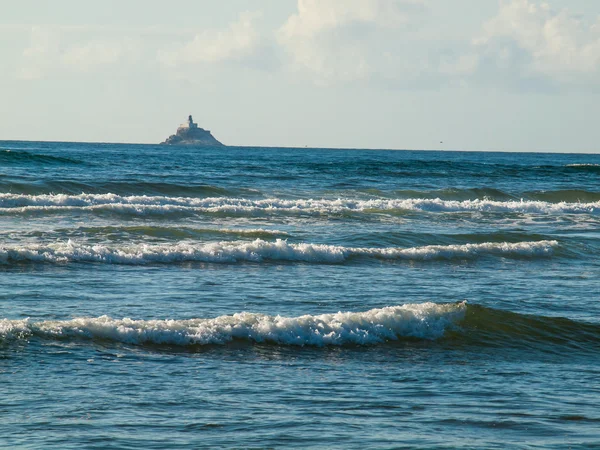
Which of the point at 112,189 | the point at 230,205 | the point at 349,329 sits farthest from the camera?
the point at 112,189

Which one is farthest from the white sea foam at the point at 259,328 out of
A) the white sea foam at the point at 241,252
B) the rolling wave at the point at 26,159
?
the rolling wave at the point at 26,159

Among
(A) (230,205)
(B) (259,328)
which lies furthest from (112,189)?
(B) (259,328)

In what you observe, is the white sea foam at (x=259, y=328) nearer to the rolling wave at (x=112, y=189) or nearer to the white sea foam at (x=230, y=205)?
the white sea foam at (x=230, y=205)

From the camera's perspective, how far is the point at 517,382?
8.22 metres

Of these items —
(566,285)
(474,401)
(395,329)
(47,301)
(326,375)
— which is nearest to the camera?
(474,401)

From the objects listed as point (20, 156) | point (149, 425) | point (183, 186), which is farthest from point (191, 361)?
point (20, 156)

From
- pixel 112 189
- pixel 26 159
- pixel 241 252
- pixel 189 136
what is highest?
pixel 189 136

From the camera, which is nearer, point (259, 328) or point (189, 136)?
point (259, 328)

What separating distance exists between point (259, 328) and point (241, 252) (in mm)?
6816

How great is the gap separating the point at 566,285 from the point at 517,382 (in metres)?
6.71

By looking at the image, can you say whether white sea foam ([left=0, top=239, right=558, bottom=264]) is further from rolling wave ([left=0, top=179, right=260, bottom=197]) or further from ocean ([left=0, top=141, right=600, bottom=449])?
rolling wave ([left=0, top=179, right=260, bottom=197])

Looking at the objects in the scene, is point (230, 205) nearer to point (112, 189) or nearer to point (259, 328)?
point (112, 189)

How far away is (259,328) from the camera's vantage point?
9.58 m

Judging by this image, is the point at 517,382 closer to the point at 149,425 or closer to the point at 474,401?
the point at 474,401
